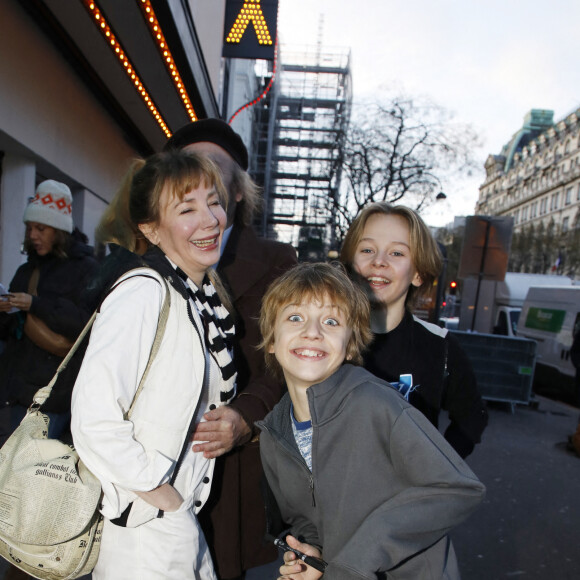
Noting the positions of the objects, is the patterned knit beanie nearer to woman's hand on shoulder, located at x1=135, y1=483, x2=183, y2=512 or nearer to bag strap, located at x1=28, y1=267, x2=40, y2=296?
bag strap, located at x1=28, y1=267, x2=40, y2=296

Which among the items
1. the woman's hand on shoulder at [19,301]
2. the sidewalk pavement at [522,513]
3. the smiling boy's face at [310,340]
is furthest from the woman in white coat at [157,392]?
the sidewalk pavement at [522,513]

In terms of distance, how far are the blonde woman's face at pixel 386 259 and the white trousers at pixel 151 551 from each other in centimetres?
114

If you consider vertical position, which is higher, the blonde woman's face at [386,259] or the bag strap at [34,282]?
the blonde woman's face at [386,259]

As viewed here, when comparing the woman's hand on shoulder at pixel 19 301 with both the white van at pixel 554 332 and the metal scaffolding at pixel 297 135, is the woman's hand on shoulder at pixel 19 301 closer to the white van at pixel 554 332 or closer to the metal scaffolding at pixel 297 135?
the white van at pixel 554 332

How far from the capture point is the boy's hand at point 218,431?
1.61 meters

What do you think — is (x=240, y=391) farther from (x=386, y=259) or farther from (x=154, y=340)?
(x=386, y=259)

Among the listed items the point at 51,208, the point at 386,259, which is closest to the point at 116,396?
the point at 386,259

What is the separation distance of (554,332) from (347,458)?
10683 millimetres

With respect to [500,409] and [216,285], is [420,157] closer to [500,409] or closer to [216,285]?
[500,409]

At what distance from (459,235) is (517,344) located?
44.9m

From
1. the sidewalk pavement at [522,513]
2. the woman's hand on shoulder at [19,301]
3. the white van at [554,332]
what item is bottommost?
the sidewalk pavement at [522,513]

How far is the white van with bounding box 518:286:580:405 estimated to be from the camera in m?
10.0

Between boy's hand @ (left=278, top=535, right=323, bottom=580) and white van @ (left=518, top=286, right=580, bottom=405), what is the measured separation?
9709mm

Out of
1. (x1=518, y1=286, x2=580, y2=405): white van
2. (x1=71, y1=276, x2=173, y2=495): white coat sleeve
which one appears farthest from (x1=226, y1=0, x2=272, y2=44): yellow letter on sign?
(x1=518, y1=286, x2=580, y2=405): white van
